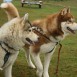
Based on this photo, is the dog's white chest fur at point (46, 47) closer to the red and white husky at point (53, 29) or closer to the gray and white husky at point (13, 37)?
the red and white husky at point (53, 29)

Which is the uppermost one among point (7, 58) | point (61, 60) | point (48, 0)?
point (7, 58)

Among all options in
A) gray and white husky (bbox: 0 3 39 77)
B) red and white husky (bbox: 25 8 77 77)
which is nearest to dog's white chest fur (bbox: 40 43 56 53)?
red and white husky (bbox: 25 8 77 77)

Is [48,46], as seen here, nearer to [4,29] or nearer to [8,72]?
[8,72]

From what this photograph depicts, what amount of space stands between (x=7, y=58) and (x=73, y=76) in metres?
2.12

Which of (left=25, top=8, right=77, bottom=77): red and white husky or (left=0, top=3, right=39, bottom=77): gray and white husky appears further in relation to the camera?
(left=25, top=8, right=77, bottom=77): red and white husky

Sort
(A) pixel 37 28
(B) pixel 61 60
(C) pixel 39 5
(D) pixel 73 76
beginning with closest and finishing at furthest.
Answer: (A) pixel 37 28 < (D) pixel 73 76 < (B) pixel 61 60 < (C) pixel 39 5

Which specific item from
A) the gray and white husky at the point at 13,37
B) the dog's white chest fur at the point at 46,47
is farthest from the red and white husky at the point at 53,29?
the gray and white husky at the point at 13,37

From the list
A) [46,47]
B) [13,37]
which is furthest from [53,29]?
[13,37]

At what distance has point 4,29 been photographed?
16.6 ft

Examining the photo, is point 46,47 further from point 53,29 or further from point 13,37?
point 13,37

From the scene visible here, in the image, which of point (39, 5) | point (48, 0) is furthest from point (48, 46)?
point (48, 0)

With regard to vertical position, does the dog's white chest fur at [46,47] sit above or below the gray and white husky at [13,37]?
below

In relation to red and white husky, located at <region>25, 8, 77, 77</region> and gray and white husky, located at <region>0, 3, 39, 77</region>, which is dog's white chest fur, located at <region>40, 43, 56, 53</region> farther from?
gray and white husky, located at <region>0, 3, 39, 77</region>

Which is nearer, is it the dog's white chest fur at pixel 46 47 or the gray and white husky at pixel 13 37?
the gray and white husky at pixel 13 37
